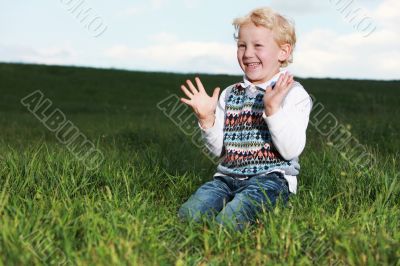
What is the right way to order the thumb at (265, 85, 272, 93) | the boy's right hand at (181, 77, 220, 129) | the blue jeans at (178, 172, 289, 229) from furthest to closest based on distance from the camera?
the boy's right hand at (181, 77, 220, 129), the thumb at (265, 85, 272, 93), the blue jeans at (178, 172, 289, 229)

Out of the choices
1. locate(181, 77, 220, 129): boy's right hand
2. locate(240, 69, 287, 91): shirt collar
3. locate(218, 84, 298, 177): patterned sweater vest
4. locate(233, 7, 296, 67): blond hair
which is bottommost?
locate(218, 84, 298, 177): patterned sweater vest

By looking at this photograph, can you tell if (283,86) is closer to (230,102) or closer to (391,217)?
(230,102)

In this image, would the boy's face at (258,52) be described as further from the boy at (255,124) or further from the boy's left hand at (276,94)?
the boy's left hand at (276,94)

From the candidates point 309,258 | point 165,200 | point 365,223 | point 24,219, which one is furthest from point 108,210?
point 365,223

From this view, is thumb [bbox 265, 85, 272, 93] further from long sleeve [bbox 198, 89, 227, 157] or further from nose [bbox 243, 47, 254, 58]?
long sleeve [bbox 198, 89, 227, 157]

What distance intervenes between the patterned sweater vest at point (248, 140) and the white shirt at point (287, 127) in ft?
0.21

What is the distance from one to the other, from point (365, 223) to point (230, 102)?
1416 millimetres

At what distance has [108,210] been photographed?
372cm

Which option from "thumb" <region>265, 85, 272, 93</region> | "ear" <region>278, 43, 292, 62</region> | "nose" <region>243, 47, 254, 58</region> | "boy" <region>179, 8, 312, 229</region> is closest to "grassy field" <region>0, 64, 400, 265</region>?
"boy" <region>179, 8, 312, 229</region>

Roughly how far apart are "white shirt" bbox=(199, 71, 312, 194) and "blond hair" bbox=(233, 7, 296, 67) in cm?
27

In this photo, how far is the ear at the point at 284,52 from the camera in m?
4.42

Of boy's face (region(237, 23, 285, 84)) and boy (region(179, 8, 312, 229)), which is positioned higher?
boy's face (region(237, 23, 285, 84))

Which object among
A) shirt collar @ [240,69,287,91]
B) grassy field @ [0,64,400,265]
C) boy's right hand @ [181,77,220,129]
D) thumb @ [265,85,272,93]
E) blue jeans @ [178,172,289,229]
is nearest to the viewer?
grassy field @ [0,64,400,265]

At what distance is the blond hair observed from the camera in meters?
4.30
